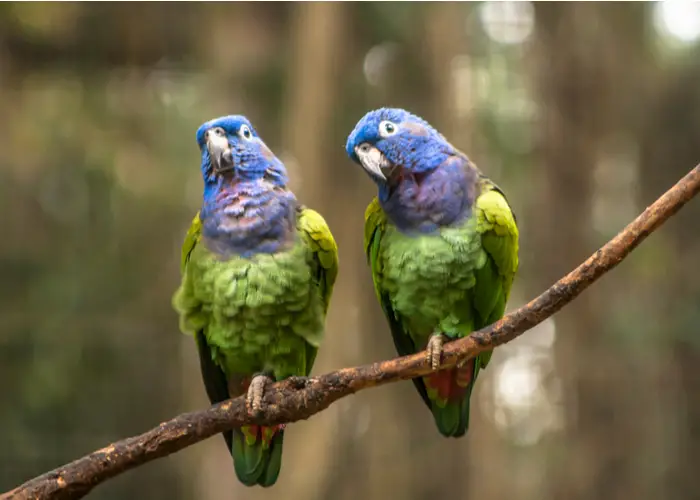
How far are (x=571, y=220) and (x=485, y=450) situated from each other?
113cm

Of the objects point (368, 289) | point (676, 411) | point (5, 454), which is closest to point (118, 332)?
point (5, 454)

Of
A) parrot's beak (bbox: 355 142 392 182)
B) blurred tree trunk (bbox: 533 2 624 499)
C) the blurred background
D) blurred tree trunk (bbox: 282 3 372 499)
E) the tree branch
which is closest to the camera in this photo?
the tree branch

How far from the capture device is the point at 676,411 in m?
3.54

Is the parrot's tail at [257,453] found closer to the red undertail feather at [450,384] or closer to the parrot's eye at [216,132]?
the red undertail feather at [450,384]

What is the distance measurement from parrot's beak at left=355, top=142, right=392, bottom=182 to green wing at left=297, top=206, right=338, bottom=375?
0.58 ft

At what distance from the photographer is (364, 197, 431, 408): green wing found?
1.63 m

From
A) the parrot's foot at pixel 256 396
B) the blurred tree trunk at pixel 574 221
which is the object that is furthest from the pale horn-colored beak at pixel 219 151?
the blurred tree trunk at pixel 574 221

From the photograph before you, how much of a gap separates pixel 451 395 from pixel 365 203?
5.51 feet

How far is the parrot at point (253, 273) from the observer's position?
153 cm

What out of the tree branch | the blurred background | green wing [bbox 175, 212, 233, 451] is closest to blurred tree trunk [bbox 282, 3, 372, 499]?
the blurred background

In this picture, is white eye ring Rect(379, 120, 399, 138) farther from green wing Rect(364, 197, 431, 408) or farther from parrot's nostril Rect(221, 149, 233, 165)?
parrot's nostril Rect(221, 149, 233, 165)

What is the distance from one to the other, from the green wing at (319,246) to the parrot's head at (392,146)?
17cm

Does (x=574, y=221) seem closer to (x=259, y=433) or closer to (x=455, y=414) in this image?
(x=455, y=414)

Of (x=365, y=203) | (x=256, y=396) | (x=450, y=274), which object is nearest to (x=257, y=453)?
(x=256, y=396)
